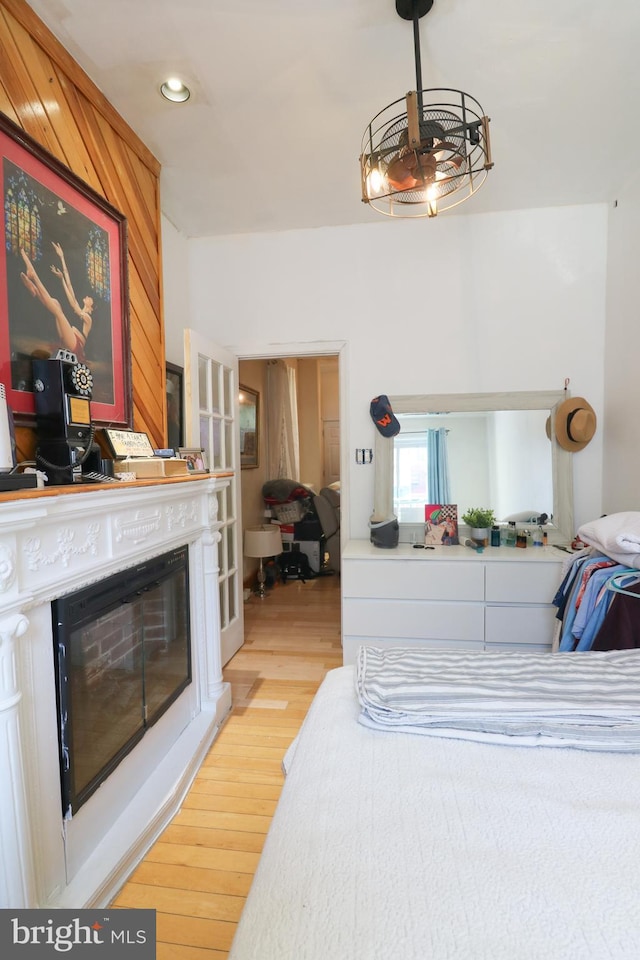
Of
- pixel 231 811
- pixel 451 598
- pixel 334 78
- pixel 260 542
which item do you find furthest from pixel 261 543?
pixel 334 78

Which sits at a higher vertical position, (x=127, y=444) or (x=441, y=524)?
(x=127, y=444)

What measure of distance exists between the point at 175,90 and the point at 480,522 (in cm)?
264

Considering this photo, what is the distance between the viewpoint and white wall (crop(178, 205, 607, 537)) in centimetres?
281

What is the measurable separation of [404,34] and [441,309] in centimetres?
148

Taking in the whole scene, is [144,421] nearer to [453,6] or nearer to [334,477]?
[453,6]

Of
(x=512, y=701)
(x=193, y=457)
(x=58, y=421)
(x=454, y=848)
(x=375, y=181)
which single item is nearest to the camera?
(x=454, y=848)

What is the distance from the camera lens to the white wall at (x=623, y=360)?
8.05 feet

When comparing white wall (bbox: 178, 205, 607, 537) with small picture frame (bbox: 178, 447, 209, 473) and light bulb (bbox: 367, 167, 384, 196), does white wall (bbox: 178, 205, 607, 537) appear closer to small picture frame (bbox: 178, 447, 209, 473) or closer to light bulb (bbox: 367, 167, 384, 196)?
small picture frame (bbox: 178, 447, 209, 473)

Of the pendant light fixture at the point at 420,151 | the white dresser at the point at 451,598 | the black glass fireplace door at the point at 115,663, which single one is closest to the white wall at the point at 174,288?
the black glass fireplace door at the point at 115,663

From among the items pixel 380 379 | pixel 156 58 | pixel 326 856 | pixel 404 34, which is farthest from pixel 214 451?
pixel 326 856

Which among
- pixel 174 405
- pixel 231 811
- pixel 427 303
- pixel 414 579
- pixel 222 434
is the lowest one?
pixel 231 811

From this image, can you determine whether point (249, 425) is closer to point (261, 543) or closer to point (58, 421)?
point (261, 543)

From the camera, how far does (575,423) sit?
2.72m

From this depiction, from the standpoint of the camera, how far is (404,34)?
63.1 inches
